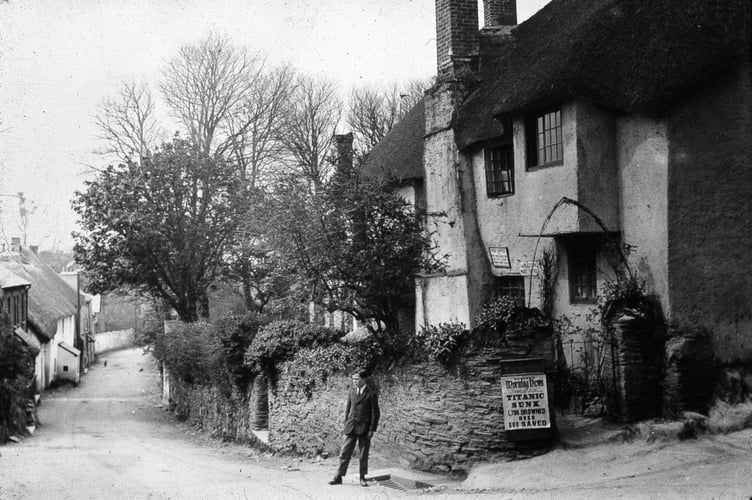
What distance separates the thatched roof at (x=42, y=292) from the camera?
1650 inches

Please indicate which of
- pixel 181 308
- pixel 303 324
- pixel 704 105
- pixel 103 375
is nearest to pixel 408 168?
pixel 303 324

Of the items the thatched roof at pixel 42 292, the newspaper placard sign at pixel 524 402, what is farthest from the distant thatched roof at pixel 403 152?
the thatched roof at pixel 42 292

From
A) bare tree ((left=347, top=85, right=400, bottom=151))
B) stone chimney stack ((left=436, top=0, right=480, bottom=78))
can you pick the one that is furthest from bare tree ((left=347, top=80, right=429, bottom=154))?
stone chimney stack ((left=436, top=0, right=480, bottom=78))

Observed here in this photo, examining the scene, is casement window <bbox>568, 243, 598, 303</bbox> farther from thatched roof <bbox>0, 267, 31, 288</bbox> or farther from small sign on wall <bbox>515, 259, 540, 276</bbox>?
thatched roof <bbox>0, 267, 31, 288</bbox>

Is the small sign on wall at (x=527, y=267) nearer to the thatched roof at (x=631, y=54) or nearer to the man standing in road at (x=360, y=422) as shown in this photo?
the thatched roof at (x=631, y=54)

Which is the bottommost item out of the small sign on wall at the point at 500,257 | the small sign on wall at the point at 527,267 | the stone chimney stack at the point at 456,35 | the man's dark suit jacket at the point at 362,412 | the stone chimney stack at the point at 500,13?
the man's dark suit jacket at the point at 362,412

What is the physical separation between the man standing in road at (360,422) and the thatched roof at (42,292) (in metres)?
30.3

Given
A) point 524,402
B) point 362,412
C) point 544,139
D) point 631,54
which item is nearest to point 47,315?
point 544,139

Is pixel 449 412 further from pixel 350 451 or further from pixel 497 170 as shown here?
pixel 497 170

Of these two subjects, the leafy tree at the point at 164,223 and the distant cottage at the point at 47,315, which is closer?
the leafy tree at the point at 164,223

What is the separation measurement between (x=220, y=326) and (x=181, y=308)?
14663 mm

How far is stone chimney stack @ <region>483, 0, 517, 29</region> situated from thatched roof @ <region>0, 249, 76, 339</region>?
26908 millimetres

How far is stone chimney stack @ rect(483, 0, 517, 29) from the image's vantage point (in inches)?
968

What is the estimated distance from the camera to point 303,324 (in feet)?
69.0
